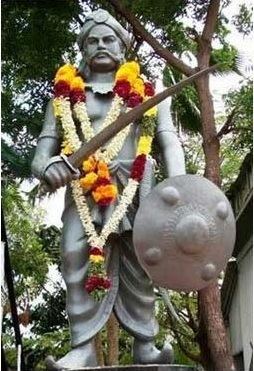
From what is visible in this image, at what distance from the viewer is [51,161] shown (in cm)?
399

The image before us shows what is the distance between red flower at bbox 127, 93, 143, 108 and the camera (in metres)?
4.45

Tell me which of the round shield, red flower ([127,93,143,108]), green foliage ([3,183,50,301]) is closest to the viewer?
the round shield

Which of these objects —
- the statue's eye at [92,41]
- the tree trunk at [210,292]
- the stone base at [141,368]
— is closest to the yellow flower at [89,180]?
the statue's eye at [92,41]

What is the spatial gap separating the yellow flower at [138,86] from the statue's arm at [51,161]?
49 cm

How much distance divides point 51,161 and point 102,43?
935mm

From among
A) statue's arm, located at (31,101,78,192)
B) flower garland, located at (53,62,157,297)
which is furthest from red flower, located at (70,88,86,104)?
statue's arm, located at (31,101,78,192)

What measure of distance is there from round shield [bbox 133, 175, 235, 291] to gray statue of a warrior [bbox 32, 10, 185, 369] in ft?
1.58

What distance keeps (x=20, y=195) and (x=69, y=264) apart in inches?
251

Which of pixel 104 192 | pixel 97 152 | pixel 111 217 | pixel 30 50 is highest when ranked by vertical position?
pixel 30 50

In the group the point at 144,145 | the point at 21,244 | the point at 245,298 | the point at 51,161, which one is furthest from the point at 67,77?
the point at 245,298

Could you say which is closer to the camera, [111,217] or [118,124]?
[118,124]

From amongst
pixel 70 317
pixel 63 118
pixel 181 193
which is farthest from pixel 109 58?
pixel 70 317

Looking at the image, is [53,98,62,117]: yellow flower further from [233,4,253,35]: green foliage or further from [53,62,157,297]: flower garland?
[233,4,253,35]: green foliage

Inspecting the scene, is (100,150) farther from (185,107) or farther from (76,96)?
(185,107)
